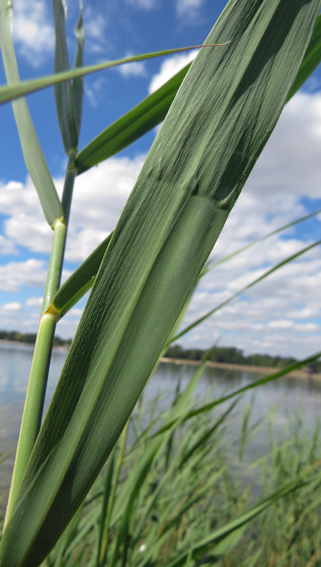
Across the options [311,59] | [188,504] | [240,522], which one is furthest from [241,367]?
[311,59]

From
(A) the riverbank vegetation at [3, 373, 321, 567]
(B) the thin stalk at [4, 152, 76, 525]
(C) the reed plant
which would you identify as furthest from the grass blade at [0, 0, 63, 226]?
(A) the riverbank vegetation at [3, 373, 321, 567]

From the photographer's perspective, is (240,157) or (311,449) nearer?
(240,157)

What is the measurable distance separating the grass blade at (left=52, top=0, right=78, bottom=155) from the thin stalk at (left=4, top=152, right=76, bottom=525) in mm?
108

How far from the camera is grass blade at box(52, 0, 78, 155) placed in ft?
1.22

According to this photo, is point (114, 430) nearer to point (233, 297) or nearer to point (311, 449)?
point (233, 297)

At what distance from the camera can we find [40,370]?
26 cm

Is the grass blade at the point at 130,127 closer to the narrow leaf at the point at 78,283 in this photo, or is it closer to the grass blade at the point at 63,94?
the grass blade at the point at 63,94

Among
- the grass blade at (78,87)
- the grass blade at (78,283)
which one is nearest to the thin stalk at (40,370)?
the grass blade at (78,283)

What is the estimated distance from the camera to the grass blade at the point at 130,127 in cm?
34

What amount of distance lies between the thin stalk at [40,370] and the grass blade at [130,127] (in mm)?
89

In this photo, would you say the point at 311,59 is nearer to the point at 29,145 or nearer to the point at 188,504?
the point at 29,145

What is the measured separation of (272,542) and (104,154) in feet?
6.91

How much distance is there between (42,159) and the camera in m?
0.33

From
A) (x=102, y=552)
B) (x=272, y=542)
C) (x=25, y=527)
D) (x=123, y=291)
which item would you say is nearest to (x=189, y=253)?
(x=123, y=291)
